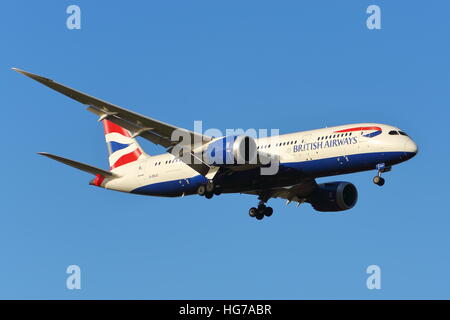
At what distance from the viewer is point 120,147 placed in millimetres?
60562

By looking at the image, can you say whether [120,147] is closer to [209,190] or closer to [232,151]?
[209,190]

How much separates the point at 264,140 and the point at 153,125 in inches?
254

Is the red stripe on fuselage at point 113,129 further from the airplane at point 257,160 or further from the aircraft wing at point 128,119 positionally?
the aircraft wing at point 128,119

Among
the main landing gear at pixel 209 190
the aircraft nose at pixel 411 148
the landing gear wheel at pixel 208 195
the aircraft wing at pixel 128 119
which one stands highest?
the aircraft wing at pixel 128 119

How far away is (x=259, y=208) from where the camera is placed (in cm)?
5619

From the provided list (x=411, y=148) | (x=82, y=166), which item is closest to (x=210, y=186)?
(x=82, y=166)

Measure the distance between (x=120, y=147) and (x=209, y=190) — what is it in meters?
10.7

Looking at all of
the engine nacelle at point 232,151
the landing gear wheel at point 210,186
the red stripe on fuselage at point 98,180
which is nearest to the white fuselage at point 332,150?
the landing gear wheel at point 210,186

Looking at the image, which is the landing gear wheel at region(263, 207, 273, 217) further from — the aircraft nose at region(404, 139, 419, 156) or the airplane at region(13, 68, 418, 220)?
the aircraft nose at region(404, 139, 419, 156)

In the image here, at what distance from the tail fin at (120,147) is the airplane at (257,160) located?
157 cm

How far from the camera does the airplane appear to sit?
1896 inches

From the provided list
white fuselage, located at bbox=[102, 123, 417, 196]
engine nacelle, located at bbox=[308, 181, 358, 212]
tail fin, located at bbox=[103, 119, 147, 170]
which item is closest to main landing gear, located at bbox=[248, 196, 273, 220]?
engine nacelle, located at bbox=[308, 181, 358, 212]

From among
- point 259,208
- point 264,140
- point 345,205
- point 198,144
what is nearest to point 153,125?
point 198,144

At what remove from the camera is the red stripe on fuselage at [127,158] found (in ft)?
194
